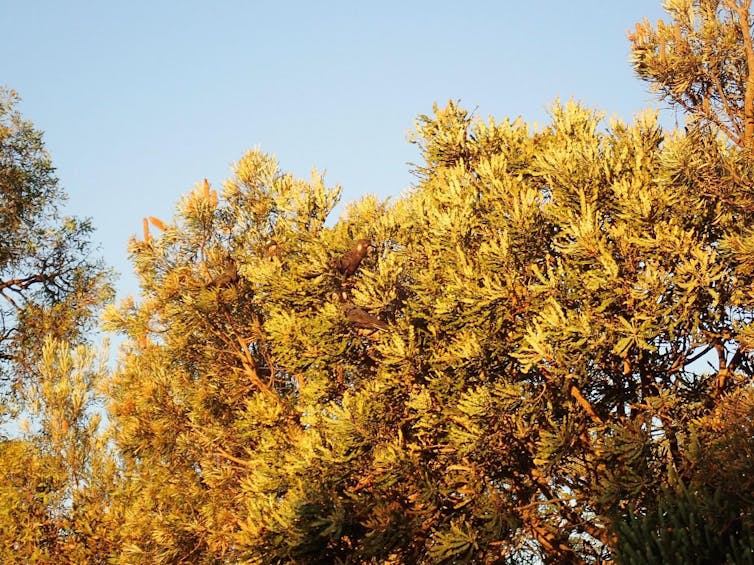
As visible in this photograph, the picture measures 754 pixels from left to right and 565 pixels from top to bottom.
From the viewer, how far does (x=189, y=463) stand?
2523 cm

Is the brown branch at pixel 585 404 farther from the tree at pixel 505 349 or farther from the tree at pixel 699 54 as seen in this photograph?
the tree at pixel 699 54

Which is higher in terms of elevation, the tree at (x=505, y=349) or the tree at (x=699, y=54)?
the tree at (x=699, y=54)

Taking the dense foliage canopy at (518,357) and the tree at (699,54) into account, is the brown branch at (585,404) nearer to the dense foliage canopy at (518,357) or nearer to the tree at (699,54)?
the dense foliage canopy at (518,357)

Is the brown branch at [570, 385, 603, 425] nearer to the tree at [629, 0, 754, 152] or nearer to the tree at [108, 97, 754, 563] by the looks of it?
the tree at [108, 97, 754, 563]

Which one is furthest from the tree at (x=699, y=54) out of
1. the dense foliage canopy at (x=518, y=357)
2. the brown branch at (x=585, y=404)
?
the brown branch at (x=585, y=404)

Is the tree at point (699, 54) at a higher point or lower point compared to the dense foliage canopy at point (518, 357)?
higher

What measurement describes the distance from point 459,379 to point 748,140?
776cm

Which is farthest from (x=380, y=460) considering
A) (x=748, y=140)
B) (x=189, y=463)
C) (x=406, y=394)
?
(x=189, y=463)

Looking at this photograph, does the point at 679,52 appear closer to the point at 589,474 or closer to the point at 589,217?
the point at 589,217

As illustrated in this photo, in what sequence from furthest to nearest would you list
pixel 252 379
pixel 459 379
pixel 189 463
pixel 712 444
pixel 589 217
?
pixel 189 463 → pixel 252 379 → pixel 459 379 → pixel 589 217 → pixel 712 444

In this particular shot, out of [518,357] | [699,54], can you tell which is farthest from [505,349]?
[699,54]

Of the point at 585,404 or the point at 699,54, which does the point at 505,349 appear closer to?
the point at 585,404

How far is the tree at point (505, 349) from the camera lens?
1408 cm

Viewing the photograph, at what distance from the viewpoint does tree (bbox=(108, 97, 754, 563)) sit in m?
14.1
